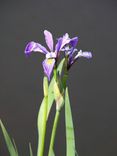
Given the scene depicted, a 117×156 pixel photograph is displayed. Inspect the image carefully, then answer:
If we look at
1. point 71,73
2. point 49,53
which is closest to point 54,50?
point 49,53

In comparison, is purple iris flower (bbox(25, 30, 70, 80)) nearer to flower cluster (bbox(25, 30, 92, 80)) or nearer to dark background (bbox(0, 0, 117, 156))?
flower cluster (bbox(25, 30, 92, 80))

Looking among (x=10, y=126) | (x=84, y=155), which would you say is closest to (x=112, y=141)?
(x=84, y=155)

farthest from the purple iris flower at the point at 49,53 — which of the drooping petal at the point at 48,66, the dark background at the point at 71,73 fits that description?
the dark background at the point at 71,73

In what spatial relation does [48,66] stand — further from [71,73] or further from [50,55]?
[71,73]

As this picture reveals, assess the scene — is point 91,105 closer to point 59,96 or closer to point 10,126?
point 10,126

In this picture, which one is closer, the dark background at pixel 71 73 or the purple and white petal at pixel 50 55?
the purple and white petal at pixel 50 55

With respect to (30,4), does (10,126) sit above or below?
below

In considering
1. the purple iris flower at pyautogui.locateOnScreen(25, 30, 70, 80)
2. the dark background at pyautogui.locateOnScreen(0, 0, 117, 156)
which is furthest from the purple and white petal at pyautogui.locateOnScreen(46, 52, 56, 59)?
the dark background at pyautogui.locateOnScreen(0, 0, 117, 156)

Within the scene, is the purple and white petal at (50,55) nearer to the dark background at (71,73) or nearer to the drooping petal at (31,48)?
the drooping petal at (31,48)
